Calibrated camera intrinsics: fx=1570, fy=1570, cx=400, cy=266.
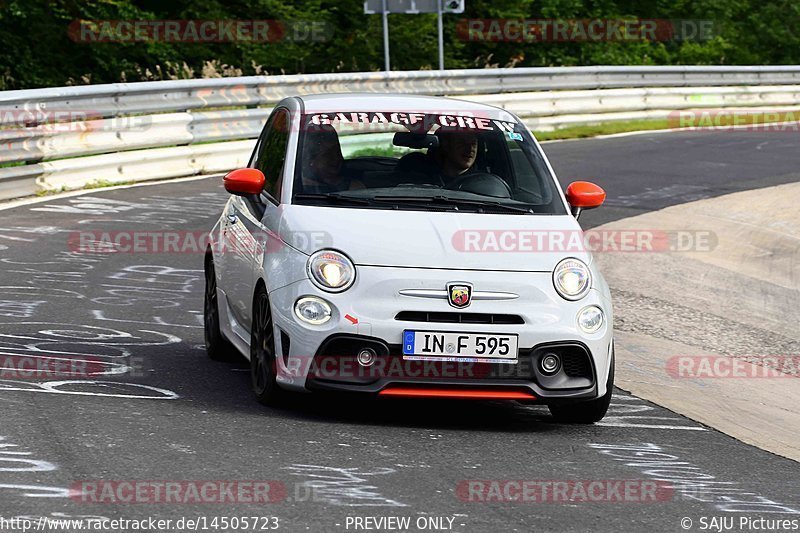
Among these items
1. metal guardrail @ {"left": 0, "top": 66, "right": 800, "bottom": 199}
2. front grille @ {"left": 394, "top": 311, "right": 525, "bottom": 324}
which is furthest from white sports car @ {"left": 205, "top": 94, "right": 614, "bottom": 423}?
metal guardrail @ {"left": 0, "top": 66, "right": 800, "bottom": 199}

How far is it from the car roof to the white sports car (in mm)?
326

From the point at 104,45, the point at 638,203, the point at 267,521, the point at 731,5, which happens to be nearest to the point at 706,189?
the point at 638,203

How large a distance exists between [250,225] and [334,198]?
23.5 inches

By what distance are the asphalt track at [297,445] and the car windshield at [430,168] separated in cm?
105

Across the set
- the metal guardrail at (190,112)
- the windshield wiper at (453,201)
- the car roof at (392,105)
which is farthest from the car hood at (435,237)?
the metal guardrail at (190,112)

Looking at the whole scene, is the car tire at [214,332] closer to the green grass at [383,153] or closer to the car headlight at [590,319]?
the green grass at [383,153]

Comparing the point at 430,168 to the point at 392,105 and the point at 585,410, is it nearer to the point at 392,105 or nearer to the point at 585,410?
the point at 392,105

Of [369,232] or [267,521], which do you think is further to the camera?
[369,232]

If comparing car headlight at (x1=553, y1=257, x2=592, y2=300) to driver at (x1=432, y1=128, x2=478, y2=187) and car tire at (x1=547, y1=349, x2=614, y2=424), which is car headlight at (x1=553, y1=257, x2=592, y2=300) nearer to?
car tire at (x1=547, y1=349, x2=614, y2=424)

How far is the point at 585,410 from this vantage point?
7.68 metres

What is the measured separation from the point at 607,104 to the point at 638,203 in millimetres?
10248

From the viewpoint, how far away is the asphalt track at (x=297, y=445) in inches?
225

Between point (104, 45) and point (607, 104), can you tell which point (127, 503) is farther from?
point (104, 45)

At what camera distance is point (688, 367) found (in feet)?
31.6
